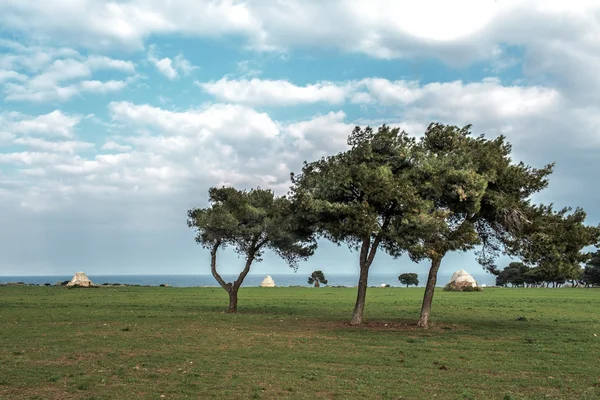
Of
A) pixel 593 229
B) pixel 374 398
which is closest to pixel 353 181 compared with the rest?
pixel 593 229

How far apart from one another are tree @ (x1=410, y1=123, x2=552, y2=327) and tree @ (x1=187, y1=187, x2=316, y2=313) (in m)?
11.7

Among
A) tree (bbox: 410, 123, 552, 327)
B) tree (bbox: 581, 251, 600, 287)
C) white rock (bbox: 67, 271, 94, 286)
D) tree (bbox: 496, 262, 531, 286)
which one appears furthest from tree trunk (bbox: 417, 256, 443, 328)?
tree (bbox: 496, 262, 531, 286)

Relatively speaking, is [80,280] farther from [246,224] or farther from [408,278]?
[408,278]

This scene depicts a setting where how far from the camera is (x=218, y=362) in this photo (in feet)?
60.0

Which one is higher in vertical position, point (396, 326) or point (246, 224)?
point (246, 224)

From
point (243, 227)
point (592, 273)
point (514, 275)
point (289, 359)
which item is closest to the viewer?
point (289, 359)

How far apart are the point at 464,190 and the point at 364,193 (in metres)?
5.80

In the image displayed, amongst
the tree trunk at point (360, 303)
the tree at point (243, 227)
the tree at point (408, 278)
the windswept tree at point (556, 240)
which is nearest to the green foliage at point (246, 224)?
the tree at point (243, 227)

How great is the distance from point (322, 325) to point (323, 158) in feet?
A: 35.7

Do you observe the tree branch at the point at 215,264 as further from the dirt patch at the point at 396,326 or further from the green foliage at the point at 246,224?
the dirt patch at the point at 396,326

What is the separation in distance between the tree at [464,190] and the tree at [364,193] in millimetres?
1235

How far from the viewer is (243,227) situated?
→ 39.3 metres

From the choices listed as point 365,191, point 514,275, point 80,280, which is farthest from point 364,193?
point 514,275

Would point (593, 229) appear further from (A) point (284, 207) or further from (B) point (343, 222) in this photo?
(A) point (284, 207)
